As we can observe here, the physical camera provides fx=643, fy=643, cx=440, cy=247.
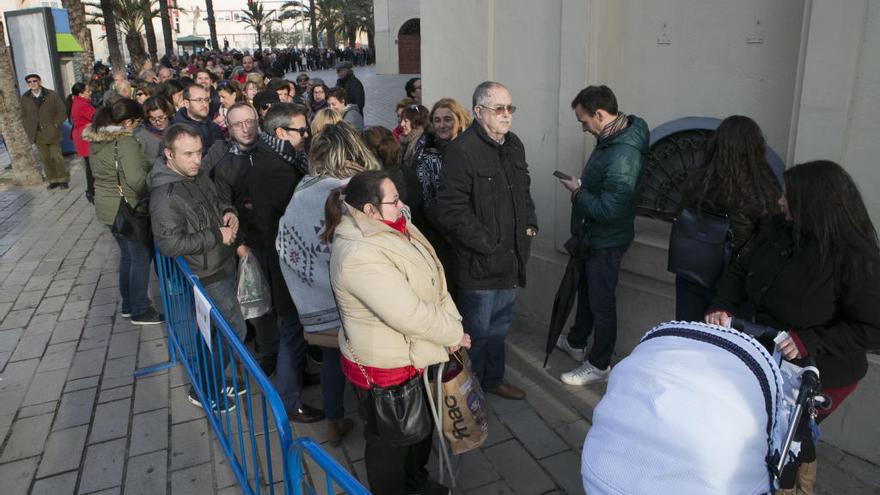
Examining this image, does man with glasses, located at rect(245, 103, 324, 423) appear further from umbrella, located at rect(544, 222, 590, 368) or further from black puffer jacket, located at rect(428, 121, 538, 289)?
umbrella, located at rect(544, 222, 590, 368)

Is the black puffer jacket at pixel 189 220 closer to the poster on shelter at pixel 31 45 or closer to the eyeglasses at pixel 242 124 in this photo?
the eyeglasses at pixel 242 124

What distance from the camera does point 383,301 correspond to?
245 centimetres

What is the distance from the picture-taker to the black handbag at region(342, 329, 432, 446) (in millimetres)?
2670

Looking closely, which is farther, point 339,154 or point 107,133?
point 107,133

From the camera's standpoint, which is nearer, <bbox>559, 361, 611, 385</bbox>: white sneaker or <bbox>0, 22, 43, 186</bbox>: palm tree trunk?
<bbox>559, 361, 611, 385</bbox>: white sneaker

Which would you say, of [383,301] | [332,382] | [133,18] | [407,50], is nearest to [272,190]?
[332,382]

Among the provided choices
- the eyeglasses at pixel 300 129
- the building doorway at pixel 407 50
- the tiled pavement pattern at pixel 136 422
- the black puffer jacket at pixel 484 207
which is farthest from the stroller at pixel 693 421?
the building doorway at pixel 407 50

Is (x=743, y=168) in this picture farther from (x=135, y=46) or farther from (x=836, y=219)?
(x=135, y=46)

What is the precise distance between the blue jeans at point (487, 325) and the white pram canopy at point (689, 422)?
1.96 m

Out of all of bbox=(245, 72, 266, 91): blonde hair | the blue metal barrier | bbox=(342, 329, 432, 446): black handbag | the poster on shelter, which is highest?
the poster on shelter

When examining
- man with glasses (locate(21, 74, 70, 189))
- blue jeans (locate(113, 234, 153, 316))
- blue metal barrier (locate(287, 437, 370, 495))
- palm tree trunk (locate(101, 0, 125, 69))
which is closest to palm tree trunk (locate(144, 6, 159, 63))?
palm tree trunk (locate(101, 0, 125, 69))

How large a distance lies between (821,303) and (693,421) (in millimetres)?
1173

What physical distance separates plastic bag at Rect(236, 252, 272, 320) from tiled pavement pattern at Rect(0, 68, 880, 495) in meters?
0.67

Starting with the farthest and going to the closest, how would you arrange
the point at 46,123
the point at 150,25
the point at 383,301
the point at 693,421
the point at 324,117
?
the point at 150,25
the point at 46,123
the point at 324,117
the point at 383,301
the point at 693,421
